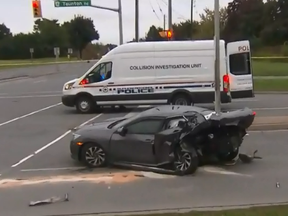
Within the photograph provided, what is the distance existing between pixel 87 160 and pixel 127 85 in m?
9.96

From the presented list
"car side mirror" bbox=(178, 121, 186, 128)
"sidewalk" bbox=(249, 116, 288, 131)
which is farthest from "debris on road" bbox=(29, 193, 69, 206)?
"sidewalk" bbox=(249, 116, 288, 131)

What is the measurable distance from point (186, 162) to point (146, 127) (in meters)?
1.13

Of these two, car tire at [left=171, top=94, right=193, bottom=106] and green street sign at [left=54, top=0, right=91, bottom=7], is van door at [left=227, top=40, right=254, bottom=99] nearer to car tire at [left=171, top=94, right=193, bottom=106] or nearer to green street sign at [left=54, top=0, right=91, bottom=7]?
car tire at [left=171, top=94, right=193, bottom=106]

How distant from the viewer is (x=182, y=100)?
2050 centimetres

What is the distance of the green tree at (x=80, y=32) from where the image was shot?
133 meters

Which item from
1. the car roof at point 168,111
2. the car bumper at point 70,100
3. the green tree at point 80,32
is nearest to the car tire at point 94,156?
the car roof at point 168,111

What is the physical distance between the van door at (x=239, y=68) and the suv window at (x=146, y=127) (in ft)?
35.1

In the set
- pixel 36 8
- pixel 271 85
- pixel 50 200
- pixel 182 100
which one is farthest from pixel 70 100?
pixel 271 85

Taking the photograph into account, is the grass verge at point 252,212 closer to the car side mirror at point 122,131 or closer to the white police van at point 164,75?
the car side mirror at point 122,131

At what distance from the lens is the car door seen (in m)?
10.5

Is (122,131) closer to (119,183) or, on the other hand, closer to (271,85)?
(119,183)

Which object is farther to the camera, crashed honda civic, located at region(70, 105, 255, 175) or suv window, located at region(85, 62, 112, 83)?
suv window, located at region(85, 62, 112, 83)

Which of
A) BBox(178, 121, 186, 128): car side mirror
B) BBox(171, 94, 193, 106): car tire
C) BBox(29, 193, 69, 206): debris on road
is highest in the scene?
BBox(178, 121, 186, 128): car side mirror

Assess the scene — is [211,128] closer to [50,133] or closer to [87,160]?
[87,160]
